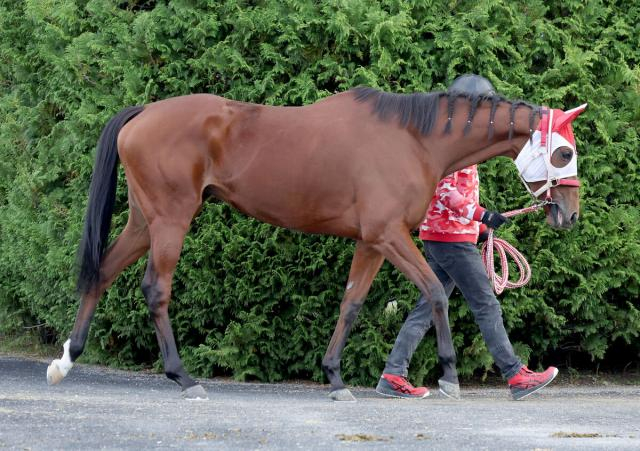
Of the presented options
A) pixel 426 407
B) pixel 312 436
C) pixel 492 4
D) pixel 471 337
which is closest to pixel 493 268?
pixel 471 337

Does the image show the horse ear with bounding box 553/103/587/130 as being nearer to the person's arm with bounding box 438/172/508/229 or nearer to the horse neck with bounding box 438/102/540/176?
the horse neck with bounding box 438/102/540/176

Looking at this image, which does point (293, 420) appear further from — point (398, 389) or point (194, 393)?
point (398, 389)

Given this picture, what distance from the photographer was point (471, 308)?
6992 millimetres

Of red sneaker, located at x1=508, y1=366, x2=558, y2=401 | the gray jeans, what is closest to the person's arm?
the gray jeans

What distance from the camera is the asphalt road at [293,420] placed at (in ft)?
15.4

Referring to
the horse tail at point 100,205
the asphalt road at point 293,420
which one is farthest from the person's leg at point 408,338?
the horse tail at point 100,205

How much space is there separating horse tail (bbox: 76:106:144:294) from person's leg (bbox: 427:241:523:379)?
2.24 meters

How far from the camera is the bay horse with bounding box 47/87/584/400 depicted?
260 inches

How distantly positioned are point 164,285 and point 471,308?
A: 6.64ft

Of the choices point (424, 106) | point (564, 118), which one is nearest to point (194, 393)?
point (424, 106)

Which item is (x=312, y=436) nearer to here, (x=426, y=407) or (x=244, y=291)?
(x=426, y=407)

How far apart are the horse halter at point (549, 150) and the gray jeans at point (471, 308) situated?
2.15 feet

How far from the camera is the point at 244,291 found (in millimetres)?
7621

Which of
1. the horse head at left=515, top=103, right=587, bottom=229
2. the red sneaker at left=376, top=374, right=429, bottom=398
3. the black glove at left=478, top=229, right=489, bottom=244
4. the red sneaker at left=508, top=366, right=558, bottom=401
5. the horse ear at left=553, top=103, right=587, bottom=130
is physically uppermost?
the horse ear at left=553, top=103, right=587, bottom=130
